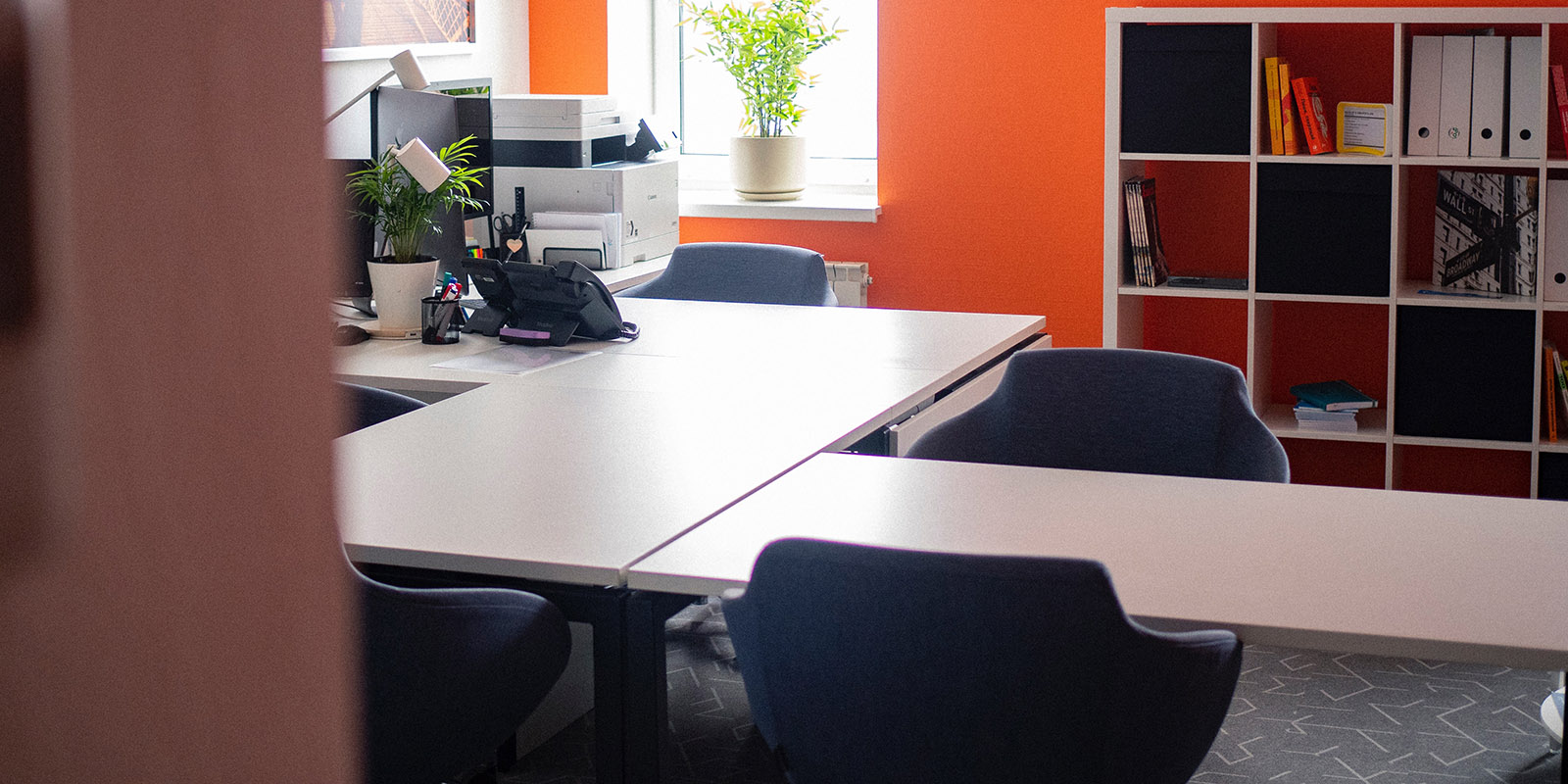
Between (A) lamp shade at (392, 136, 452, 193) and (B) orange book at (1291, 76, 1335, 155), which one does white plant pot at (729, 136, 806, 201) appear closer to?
(B) orange book at (1291, 76, 1335, 155)

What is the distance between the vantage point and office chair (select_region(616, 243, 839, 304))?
398 cm

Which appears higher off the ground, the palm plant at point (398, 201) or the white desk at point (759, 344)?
the palm plant at point (398, 201)

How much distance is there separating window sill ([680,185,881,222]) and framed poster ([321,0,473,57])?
39.1 inches

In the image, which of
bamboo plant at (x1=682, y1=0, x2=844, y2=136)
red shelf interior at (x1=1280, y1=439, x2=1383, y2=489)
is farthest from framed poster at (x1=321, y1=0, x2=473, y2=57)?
red shelf interior at (x1=1280, y1=439, x2=1383, y2=489)

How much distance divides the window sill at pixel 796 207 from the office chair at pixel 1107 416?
2.58 metres

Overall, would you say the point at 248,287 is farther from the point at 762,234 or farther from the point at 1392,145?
the point at 762,234

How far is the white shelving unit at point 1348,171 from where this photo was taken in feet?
13.3

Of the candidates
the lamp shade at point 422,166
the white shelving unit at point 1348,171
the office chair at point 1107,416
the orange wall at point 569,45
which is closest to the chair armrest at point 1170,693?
the office chair at point 1107,416

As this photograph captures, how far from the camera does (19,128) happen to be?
156mm

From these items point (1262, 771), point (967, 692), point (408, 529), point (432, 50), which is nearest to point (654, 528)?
point (408, 529)

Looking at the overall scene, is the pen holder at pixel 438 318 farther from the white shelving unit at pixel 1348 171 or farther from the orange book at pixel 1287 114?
the orange book at pixel 1287 114

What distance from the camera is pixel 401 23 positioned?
4.70m

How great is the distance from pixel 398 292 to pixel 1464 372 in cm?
291

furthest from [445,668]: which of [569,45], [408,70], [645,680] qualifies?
[569,45]
